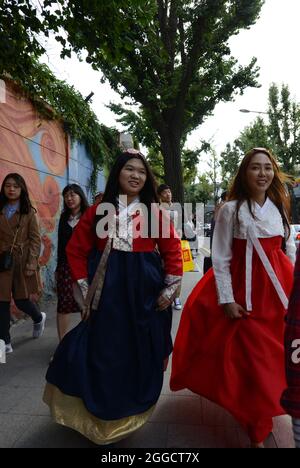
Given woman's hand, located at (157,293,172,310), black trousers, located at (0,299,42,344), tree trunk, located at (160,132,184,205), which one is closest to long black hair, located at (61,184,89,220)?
black trousers, located at (0,299,42,344)

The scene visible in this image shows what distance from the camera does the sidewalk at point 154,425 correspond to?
2.45 m

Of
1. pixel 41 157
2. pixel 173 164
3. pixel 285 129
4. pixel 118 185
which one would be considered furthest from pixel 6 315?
pixel 285 129

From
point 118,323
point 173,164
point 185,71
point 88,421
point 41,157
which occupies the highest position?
point 185,71

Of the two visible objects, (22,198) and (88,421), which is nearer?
(88,421)

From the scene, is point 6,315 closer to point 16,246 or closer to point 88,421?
point 16,246

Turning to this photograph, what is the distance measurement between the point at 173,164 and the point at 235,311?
11.3m

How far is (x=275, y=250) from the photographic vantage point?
269 cm

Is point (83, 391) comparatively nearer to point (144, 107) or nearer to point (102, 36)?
point (102, 36)

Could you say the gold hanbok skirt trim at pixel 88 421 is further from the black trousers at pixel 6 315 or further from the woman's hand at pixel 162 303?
the black trousers at pixel 6 315

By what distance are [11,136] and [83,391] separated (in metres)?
4.16

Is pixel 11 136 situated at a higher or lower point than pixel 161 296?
higher

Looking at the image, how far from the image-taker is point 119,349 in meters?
2.34

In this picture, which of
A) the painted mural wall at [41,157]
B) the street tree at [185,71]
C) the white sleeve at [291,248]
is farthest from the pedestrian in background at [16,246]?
the street tree at [185,71]

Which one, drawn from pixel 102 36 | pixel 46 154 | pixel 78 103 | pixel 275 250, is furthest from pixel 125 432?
pixel 78 103
